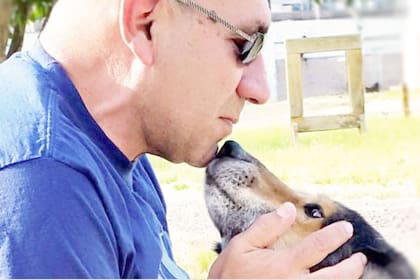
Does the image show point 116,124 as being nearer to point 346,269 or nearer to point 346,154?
point 346,269

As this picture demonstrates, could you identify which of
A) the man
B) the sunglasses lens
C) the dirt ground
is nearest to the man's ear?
the man

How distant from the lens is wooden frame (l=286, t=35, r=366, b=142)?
1.39 m

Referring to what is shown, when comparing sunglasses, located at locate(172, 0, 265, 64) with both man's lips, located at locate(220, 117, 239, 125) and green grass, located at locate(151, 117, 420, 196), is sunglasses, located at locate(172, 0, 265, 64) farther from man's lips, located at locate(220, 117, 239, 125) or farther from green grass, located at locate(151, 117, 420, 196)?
green grass, located at locate(151, 117, 420, 196)

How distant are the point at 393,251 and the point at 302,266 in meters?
0.34

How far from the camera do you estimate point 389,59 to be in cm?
127

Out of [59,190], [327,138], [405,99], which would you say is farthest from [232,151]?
[59,190]

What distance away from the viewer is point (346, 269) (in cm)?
118

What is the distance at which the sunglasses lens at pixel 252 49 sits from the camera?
100 cm

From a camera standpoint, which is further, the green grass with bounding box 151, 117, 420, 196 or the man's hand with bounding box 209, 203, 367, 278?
the green grass with bounding box 151, 117, 420, 196

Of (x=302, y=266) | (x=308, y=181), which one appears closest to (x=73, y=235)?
(x=302, y=266)

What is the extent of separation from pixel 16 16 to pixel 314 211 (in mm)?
669

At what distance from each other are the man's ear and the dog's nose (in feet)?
1.16

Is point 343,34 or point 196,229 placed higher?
point 343,34

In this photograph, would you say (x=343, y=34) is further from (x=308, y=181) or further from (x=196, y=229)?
(x=196, y=229)
